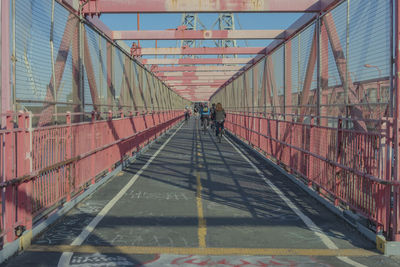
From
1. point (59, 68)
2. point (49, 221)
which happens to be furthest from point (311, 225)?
point (59, 68)

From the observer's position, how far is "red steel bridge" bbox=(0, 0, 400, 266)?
17.1ft

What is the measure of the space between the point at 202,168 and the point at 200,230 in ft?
20.9

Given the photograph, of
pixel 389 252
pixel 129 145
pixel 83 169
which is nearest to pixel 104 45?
pixel 129 145

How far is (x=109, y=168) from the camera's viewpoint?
11.2 meters

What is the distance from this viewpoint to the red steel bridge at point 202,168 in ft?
17.1

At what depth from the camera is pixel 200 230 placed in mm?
6113

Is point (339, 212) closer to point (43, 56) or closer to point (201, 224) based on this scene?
point (201, 224)

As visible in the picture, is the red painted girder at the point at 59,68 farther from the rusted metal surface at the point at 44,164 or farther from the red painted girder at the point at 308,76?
the red painted girder at the point at 308,76

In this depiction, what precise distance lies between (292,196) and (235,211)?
188cm

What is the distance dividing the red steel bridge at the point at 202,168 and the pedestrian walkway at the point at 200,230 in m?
0.03

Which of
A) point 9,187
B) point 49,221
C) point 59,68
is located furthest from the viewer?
point 59,68

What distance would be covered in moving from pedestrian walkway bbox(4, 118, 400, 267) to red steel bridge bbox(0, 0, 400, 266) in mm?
27

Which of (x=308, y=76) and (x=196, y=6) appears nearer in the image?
(x=308, y=76)

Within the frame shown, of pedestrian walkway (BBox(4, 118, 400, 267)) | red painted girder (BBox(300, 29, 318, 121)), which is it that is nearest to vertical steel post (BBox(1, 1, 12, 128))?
pedestrian walkway (BBox(4, 118, 400, 267))
